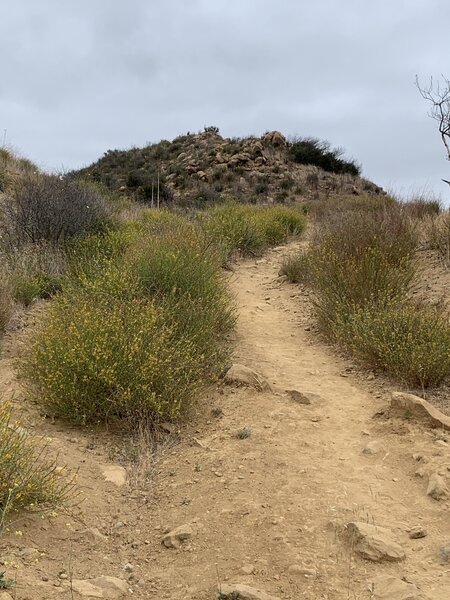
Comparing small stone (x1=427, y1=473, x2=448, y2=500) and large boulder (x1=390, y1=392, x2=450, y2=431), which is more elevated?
large boulder (x1=390, y1=392, x2=450, y2=431)

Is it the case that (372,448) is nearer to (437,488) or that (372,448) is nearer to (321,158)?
(437,488)

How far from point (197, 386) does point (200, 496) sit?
121 cm

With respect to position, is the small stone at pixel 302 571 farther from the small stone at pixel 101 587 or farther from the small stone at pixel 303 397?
the small stone at pixel 303 397

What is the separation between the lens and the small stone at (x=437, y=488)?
3.11 meters

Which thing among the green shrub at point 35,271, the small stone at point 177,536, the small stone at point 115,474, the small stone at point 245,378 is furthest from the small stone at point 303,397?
the green shrub at point 35,271

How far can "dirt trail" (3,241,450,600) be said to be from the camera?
8.11ft

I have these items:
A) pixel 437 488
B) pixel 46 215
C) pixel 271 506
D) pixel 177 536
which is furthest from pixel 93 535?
pixel 46 215

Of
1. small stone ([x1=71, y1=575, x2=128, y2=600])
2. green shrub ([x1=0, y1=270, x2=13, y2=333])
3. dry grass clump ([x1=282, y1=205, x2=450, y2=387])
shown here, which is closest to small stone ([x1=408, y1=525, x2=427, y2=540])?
small stone ([x1=71, y1=575, x2=128, y2=600])

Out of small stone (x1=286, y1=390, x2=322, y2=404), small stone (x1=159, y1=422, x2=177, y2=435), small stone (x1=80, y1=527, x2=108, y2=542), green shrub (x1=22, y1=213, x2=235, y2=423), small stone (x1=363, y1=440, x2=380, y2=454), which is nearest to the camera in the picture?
small stone (x1=80, y1=527, x2=108, y2=542)

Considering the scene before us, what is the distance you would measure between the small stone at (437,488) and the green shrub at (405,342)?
1401 mm

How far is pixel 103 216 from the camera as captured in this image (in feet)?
30.1

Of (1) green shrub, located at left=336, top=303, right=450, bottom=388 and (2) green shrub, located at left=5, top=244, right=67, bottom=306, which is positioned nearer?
(1) green shrub, located at left=336, top=303, right=450, bottom=388

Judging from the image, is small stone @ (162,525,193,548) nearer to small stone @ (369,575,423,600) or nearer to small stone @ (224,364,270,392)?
small stone @ (369,575,423,600)

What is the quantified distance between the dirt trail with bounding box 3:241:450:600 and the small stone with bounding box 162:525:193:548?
0.10ft
